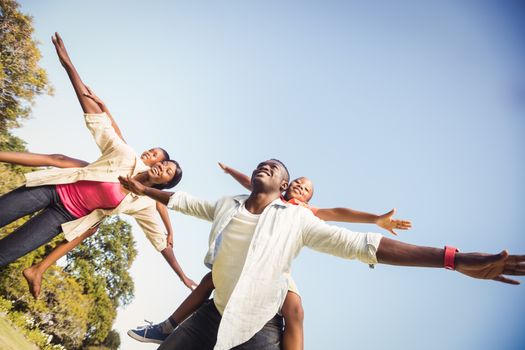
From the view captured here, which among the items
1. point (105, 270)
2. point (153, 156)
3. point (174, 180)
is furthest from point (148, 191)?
point (105, 270)

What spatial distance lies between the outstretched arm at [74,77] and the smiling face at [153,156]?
3.30 feet

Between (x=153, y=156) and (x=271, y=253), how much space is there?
11.2ft

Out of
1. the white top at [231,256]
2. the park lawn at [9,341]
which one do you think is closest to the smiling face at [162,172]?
the white top at [231,256]

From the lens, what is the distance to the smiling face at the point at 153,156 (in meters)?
5.03

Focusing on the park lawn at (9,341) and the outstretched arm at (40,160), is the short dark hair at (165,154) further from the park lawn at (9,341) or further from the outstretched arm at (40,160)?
the park lawn at (9,341)

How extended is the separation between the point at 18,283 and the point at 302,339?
715 inches

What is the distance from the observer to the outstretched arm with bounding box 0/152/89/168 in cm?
416

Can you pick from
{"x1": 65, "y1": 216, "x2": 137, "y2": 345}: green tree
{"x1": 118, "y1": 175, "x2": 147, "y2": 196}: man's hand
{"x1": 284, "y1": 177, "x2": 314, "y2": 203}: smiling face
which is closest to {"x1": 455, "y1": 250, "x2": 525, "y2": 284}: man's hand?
{"x1": 284, "y1": 177, "x2": 314, "y2": 203}: smiling face

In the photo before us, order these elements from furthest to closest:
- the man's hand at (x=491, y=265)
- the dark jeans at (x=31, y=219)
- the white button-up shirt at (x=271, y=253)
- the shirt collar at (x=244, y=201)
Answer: the dark jeans at (x=31, y=219), the shirt collar at (x=244, y=201), the white button-up shirt at (x=271, y=253), the man's hand at (x=491, y=265)

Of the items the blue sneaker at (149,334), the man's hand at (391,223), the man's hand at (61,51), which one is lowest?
the blue sneaker at (149,334)

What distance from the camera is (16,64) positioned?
11438mm

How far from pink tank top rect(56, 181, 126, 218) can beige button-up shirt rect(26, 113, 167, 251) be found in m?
0.08

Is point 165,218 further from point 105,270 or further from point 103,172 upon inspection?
point 105,270

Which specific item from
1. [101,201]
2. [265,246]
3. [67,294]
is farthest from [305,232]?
[67,294]
